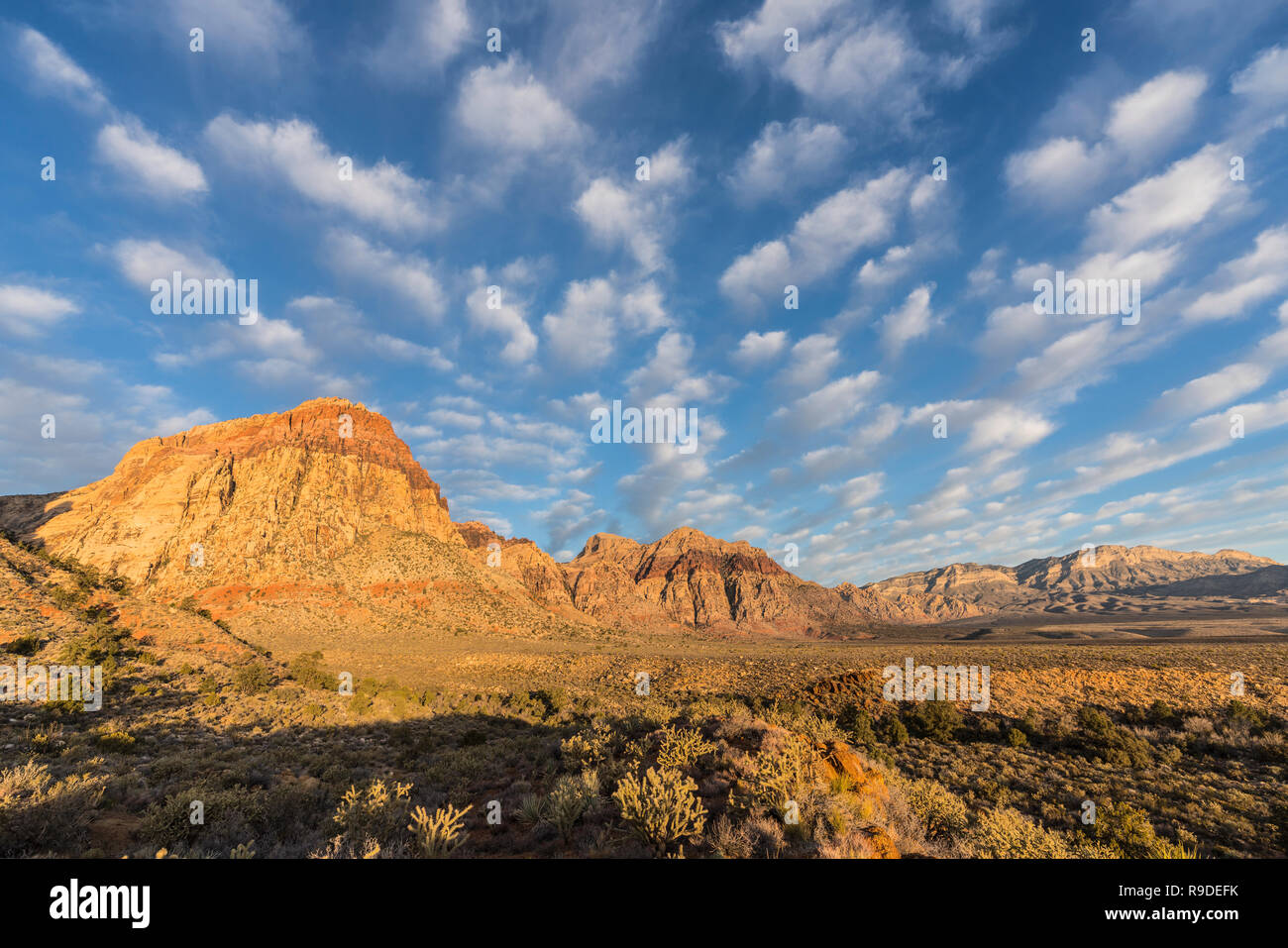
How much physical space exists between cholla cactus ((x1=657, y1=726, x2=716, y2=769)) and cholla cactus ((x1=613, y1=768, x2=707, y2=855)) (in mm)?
2171

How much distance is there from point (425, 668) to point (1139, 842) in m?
42.5

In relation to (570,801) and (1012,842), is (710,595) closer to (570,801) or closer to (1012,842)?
(1012,842)

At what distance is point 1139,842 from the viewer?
29.8ft

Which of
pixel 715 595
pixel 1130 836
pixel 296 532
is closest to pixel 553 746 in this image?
pixel 1130 836

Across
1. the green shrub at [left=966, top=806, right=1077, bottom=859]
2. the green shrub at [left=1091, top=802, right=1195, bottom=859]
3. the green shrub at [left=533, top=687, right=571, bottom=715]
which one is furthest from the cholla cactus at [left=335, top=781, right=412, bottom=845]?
the green shrub at [left=533, top=687, right=571, bottom=715]

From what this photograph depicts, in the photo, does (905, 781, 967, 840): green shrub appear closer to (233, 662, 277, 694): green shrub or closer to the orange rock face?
(233, 662, 277, 694): green shrub

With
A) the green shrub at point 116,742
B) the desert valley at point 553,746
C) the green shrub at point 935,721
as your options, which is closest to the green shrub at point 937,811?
the desert valley at point 553,746

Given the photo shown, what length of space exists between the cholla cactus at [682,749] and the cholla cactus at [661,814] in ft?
7.12

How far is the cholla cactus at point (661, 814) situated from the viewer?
6.80 meters

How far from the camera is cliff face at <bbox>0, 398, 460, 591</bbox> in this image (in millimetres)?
63656

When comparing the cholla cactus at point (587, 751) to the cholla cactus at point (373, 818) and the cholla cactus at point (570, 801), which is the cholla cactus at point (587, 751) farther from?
the cholla cactus at point (373, 818)
